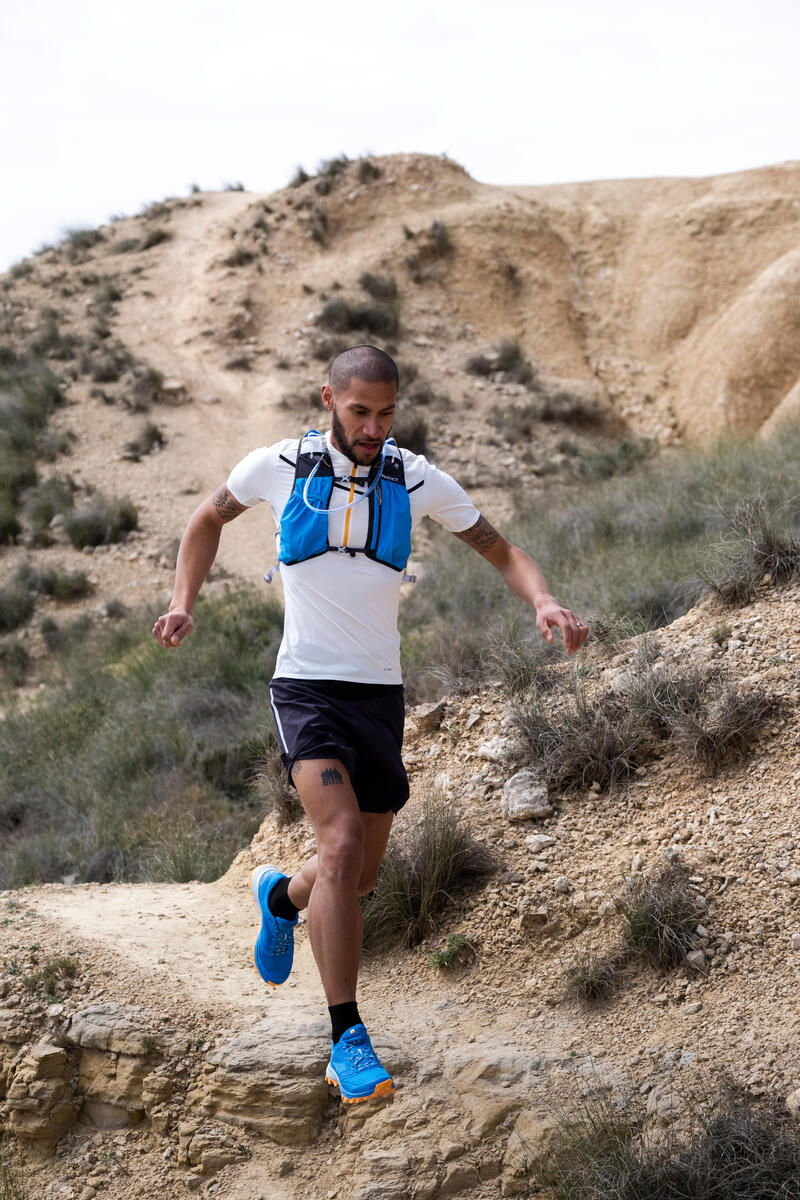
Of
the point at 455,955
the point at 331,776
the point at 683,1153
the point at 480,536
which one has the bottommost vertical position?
the point at 455,955

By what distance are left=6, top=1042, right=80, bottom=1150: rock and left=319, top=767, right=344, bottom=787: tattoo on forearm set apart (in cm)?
164

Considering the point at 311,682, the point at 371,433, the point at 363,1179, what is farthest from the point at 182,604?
the point at 363,1179

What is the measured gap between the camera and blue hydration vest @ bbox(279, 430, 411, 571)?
3477 mm

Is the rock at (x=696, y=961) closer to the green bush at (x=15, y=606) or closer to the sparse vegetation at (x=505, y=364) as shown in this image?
the green bush at (x=15, y=606)

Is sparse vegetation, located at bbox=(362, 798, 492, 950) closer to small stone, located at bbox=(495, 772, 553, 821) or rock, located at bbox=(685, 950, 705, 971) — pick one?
small stone, located at bbox=(495, 772, 553, 821)

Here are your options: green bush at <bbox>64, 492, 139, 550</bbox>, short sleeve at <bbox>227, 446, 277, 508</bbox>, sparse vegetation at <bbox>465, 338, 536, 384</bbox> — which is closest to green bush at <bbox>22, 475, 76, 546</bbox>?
green bush at <bbox>64, 492, 139, 550</bbox>

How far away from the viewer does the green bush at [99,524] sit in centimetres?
1573

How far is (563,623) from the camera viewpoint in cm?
344

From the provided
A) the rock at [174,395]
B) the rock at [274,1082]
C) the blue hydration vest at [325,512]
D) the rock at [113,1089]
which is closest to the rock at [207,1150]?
the rock at [274,1082]

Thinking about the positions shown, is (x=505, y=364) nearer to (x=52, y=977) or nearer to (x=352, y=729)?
(x=52, y=977)

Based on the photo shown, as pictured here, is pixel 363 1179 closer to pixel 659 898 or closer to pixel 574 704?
pixel 659 898

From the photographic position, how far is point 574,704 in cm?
544

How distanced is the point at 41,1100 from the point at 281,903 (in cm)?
111

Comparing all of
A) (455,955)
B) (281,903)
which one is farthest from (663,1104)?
(281,903)
